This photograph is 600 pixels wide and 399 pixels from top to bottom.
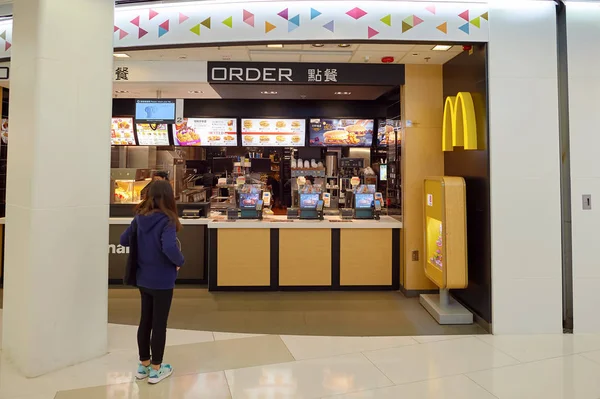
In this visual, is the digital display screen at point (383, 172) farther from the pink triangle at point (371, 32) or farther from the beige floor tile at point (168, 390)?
the beige floor tile at point (168, 390)

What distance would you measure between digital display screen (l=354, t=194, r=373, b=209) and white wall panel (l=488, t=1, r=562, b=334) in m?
2.09

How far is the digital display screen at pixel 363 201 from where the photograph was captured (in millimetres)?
5957

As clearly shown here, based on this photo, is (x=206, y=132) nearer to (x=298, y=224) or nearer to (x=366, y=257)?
(x=298, y=224)

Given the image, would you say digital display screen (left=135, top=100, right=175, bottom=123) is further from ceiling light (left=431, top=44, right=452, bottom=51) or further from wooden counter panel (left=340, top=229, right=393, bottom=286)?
ceiling light (left=431, top=44, right=452, bottom=51)

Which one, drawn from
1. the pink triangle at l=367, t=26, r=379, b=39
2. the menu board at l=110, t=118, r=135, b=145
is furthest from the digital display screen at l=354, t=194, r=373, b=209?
the menu board at l=110, t=118, r=135, b=145

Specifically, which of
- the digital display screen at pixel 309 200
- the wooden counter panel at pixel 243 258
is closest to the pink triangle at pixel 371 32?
the digital display screen at pixel 309 200

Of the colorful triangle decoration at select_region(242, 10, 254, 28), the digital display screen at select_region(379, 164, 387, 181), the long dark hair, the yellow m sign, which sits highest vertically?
the colorful triangle decoration at select_region(242, 10, 254, 28)

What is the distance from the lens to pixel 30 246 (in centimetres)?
303

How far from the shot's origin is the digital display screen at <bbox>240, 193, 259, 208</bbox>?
5.77 metres

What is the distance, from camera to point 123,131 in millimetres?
7539

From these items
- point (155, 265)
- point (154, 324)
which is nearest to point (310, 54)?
point (155, 265)

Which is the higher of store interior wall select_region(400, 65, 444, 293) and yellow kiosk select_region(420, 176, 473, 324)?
store interior wall select_region(400, 65, 444, 293)

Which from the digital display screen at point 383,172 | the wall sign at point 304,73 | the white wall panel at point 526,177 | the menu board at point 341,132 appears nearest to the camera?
the white wall panel at point 526,177

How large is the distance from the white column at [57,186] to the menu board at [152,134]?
13.4 ft
